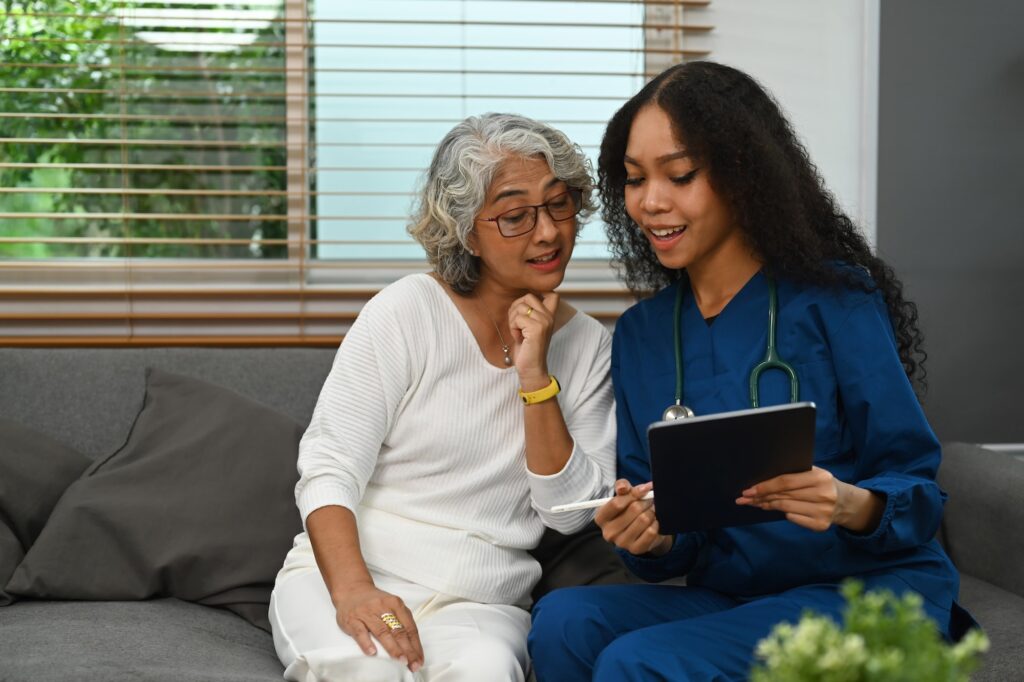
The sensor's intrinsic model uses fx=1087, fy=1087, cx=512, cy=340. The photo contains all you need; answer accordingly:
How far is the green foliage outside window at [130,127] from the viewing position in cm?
265

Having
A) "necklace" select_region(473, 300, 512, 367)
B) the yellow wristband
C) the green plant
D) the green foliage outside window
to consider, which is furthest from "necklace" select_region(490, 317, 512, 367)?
the green plant

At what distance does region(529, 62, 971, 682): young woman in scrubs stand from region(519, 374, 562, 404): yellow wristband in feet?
0.47

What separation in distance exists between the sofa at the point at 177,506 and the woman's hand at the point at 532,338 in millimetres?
448

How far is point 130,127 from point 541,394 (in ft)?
4.69

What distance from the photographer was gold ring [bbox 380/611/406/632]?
5.41ft

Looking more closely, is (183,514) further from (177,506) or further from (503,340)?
(503,340)

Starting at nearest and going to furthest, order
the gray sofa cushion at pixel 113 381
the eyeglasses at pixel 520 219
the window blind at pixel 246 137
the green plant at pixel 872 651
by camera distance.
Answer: the green plant at pixel 872 651
the eyeglasses at pixel 520 219
the gray sofa cushion at pixel 113 381
the window blind at pixel 246 137

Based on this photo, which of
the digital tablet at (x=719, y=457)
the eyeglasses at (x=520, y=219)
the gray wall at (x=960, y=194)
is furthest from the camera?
the gray wall at (x=960, y=194)

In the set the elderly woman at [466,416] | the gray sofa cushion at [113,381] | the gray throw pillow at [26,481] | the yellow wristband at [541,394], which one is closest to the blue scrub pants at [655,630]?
the elderly woman at [466,416]

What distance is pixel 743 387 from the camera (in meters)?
1.76

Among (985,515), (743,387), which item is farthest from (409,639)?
(985,515)

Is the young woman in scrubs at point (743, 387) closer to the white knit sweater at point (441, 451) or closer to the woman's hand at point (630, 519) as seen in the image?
Answer: the woman's hand at point (630, 519)

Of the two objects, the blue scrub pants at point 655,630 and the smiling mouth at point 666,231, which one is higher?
the smiling mouth at point 666,231

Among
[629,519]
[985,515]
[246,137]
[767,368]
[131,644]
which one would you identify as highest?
[246,137]
